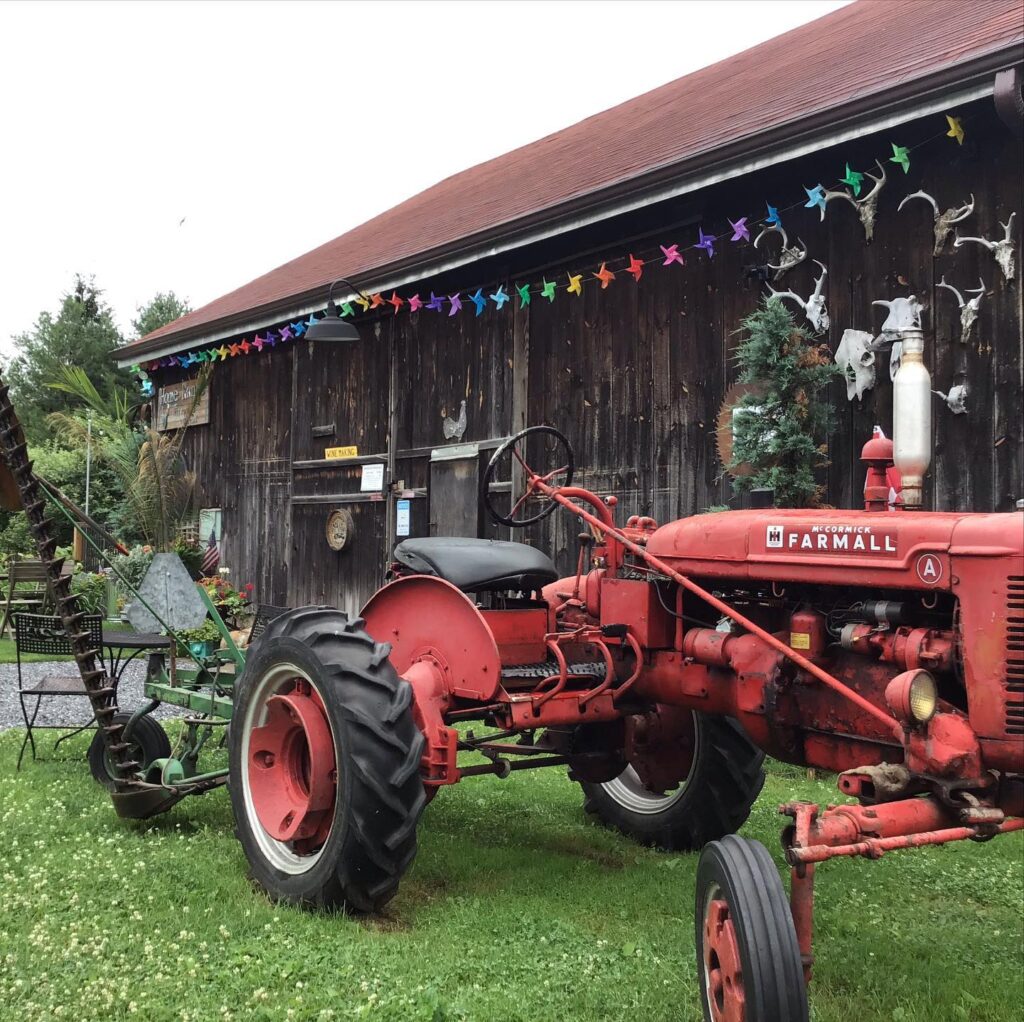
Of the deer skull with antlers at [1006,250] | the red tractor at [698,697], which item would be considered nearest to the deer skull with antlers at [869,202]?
the deer skull with antlers at [1006,250]

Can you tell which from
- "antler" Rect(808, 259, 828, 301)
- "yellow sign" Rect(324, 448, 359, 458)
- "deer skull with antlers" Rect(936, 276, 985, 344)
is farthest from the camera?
"yellow sign" Rect(324, 448, 359, 458)

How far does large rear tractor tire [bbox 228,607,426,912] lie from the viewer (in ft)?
11.3

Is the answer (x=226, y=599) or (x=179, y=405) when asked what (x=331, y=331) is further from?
(x=179, y=405)

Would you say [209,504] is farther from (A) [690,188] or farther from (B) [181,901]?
(B) [181,901]

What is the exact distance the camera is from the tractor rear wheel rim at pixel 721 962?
249cm

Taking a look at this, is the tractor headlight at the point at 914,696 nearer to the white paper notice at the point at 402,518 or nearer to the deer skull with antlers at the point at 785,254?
the deer skull with antlers at the point at 785,254

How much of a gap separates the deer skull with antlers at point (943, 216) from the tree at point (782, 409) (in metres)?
0.91

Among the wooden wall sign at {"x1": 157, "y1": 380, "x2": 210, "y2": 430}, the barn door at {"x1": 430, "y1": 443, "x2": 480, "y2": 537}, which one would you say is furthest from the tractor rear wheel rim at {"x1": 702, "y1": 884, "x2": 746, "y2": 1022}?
the wooden wall sign at {"x1": 157, "y1": 380, "x2": 210, "y2": 430}

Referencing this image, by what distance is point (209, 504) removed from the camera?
13758mm

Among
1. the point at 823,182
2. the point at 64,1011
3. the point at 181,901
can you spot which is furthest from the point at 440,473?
the point at 64,1011

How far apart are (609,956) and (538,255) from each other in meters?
6.53

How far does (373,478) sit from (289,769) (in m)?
6.89

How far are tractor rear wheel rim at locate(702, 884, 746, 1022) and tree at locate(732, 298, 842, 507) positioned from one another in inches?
153

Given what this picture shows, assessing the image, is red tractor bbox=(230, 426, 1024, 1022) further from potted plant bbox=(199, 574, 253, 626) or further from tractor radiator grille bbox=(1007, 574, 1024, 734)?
potted plant bbox=(199, 574, 253, 626)
